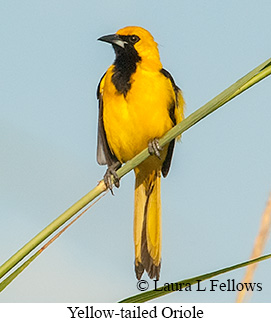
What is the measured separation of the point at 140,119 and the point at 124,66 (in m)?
0.43

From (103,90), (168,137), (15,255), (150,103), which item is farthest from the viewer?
(103,90)

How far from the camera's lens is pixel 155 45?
3.66 metres

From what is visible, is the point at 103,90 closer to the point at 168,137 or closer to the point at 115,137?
the point at 115,137

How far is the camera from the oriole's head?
3.49 m

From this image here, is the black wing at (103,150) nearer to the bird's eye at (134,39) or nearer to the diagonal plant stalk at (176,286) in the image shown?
the bird's eye at (134,39)

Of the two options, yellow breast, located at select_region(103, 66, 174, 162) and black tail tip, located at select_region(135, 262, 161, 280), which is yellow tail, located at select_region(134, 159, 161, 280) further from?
yellow breast, located at select_region(103, 66, 174, 162)

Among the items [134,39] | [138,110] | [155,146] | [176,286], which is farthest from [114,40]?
[176,286]

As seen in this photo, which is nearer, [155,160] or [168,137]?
[168,137]

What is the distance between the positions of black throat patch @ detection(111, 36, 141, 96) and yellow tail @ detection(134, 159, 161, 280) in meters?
0.63

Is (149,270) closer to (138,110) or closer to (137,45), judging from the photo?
(138,110)

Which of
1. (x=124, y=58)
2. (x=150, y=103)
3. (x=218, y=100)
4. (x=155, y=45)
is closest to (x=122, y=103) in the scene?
(x=150, y=103)

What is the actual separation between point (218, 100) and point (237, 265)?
42cm

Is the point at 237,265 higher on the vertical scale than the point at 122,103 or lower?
lower

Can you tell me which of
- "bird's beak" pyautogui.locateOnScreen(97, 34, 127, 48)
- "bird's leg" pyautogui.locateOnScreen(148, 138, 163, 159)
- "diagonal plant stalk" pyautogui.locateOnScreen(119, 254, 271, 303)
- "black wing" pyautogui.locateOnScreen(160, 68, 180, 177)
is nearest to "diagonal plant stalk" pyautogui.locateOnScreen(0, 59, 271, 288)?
"diagonal plant stalk" pyautogui.locateOnScreen(119, 254, 271, 303)
